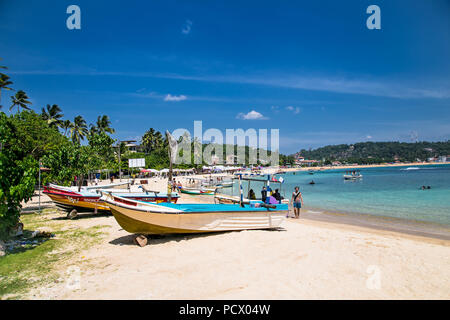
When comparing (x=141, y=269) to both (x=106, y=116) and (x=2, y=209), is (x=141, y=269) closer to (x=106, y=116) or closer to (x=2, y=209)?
(x=2, y=209)

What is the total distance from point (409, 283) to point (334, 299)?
216cm

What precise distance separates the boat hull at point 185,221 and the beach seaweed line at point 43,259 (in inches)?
70.7

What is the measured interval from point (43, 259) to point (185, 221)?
4319 mm

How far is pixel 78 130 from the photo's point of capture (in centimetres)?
5412

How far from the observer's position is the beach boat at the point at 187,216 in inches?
317

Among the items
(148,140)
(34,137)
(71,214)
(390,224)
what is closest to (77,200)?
(71,214)

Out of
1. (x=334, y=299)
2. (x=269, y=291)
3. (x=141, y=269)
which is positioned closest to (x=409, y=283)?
(x=334, y=299)

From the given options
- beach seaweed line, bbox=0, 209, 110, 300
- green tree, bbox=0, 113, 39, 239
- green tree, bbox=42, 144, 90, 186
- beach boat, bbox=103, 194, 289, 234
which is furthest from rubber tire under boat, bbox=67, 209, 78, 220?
beach boat, bbox=103, 194, 289, 234

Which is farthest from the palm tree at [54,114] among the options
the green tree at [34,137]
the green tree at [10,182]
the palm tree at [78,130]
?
the green tree at [10,182]

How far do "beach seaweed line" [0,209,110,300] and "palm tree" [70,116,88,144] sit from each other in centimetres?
4802

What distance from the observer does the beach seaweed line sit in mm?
5516

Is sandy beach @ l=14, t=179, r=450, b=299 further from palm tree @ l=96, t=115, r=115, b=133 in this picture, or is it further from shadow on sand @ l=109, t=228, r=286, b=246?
palm tree @ l=96, t=115, r=115, b=133

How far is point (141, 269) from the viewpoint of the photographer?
6.17 m

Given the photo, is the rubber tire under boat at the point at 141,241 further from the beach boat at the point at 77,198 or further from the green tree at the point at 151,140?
the green tree at the point at 151,140
